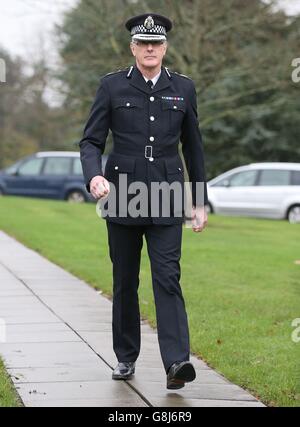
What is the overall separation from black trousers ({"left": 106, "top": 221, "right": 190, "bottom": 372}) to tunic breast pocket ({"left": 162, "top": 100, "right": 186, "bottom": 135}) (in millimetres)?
606

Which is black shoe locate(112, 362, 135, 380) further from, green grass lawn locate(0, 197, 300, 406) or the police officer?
green grass lawn locate(0, 197, 300, 406)

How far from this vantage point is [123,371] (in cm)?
618

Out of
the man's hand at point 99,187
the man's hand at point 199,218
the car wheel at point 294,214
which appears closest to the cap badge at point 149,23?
the man's hand at point 99,187

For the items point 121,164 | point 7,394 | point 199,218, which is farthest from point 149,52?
point 7,394

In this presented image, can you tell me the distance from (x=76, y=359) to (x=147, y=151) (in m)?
1.66

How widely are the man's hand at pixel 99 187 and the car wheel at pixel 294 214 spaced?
1988 cm

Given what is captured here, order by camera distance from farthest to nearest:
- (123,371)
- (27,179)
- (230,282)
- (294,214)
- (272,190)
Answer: (27,179) → (272,190) → (294,214) → (230,282) → (123,371)

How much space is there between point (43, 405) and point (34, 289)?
473 cm

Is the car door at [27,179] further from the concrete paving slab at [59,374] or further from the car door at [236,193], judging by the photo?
the concrete paving slab at [59,374]

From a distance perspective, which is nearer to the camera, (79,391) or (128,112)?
(79,391)

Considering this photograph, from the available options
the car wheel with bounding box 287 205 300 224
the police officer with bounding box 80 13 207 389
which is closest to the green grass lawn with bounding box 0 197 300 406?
the police officer with bounding box 80 13 207 389

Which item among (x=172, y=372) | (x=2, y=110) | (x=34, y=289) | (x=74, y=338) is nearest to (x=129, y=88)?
(x=172, y=372)

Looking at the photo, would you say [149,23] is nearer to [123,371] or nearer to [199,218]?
[199,218]

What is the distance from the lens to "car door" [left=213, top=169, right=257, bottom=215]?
86.4ft
